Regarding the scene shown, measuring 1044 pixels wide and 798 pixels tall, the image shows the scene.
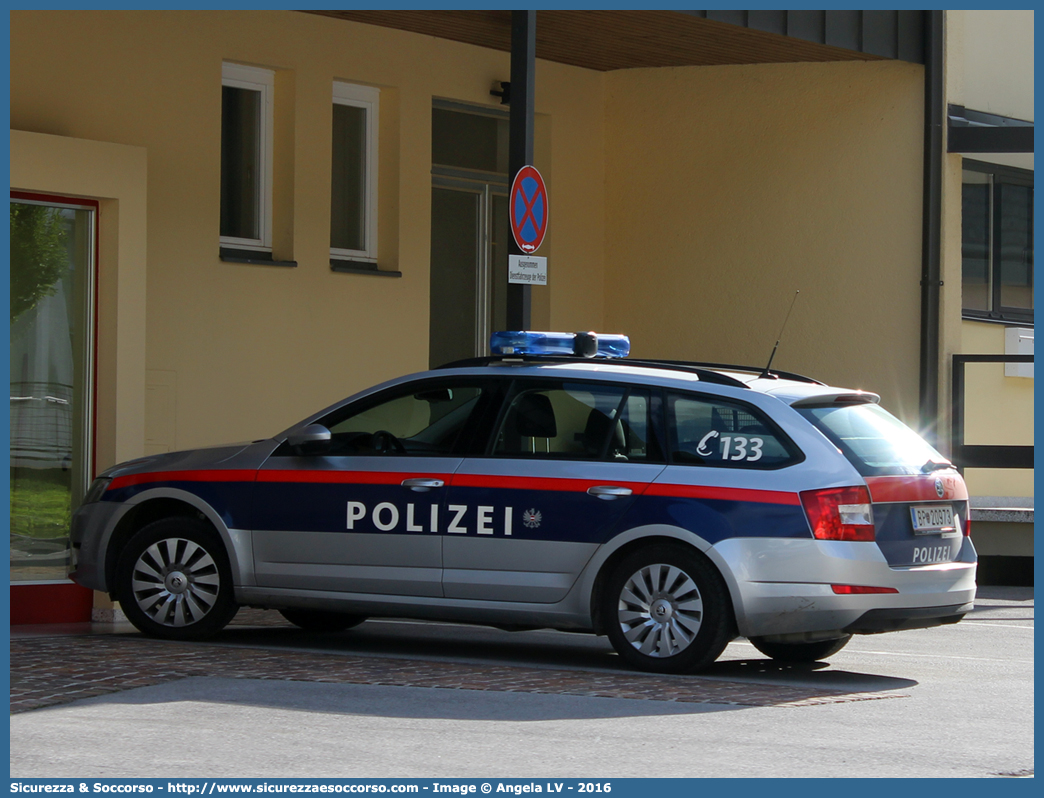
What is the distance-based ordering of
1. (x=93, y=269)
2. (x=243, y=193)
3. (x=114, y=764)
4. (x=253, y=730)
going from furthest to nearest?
1. (x=243, y=193)
2. (x=93, y=269)
3. (x=253, y=730)
4. (x=114, y=764)

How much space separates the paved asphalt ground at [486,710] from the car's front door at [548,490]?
517mm

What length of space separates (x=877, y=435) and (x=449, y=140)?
747cm

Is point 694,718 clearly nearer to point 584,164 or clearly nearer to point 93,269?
point 93,269

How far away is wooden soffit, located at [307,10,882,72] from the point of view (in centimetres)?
1394

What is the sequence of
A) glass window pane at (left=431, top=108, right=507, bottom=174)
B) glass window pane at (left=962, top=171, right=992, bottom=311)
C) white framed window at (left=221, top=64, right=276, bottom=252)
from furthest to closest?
glass window pane at (left=962, top=171, right=992, bottom=311)
glass window pane at (left=431, top=108, right=507, bottom=174)
white framed window at (left=221, top=64, right=276, bottom=252)

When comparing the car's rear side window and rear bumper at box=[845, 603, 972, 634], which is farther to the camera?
the car's rear side window

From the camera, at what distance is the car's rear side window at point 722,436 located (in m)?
8.65

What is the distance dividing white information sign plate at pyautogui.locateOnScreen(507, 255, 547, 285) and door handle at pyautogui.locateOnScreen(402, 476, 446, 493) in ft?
7.92

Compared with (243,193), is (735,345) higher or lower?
lower

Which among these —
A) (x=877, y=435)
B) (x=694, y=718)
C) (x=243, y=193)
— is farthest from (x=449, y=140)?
(x=694, y=718)

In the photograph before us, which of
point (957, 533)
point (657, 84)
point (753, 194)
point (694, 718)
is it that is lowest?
point (694, 718)

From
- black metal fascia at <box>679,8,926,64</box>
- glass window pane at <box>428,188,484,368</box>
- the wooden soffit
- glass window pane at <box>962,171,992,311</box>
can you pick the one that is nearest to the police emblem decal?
the wooden soffit

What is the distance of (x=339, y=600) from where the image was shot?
9.44 meters

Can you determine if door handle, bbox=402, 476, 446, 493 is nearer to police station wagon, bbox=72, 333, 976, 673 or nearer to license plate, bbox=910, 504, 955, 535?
police station wagon, bbox=72, 333, 976, 673
